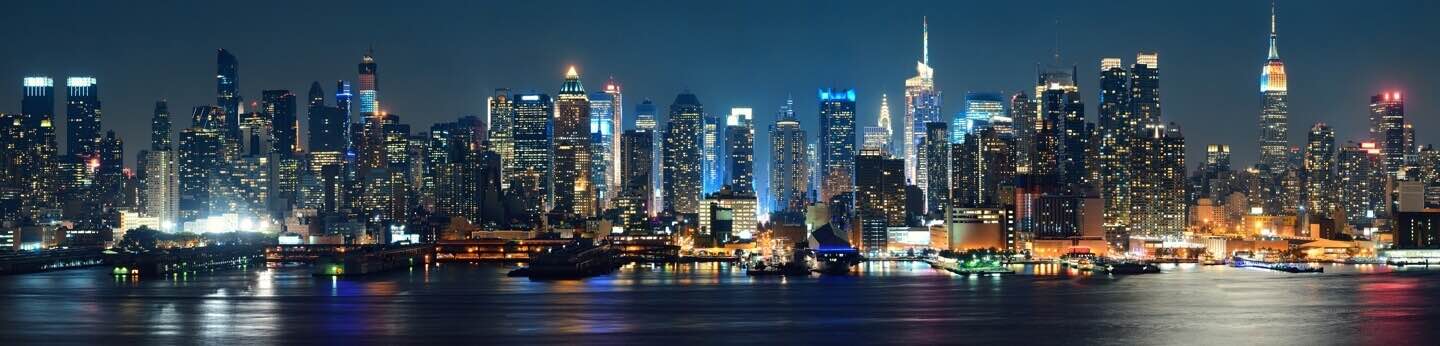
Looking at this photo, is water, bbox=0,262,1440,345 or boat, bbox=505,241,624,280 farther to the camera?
boat, bbox=505,241,624,280

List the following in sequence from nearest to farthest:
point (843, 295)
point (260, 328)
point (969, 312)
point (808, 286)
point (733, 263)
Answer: point (260, 328) → point (969, 312) → point (843, 295) → point (808, 286) → point (733, 263)

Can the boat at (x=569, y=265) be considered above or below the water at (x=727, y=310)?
above

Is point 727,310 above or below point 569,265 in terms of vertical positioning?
below

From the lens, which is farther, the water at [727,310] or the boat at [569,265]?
the boat at [569,265]

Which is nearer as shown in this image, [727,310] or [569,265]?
[727,310]

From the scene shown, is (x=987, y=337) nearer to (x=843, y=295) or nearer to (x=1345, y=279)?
(x=843, y=295)

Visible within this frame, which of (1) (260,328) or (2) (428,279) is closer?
(1) (260,328)

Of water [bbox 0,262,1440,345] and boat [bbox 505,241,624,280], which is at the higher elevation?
boat [bbox 505,241,624,280]

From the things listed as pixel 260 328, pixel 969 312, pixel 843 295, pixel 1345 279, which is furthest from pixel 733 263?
pixel 260 328
